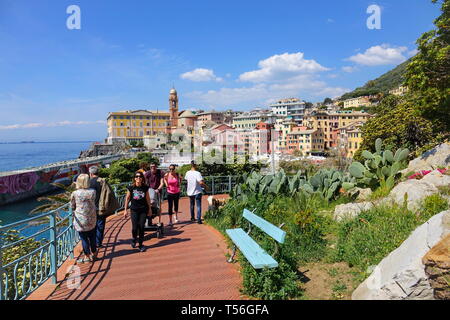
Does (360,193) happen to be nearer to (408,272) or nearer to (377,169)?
(377,169)

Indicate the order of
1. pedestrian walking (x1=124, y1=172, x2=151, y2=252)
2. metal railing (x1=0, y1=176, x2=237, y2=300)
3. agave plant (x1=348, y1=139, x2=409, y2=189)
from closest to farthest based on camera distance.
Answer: metal railing (x1=0, y1=176, x2=237, y2=300)
pedestrian walking (x1=124, y1=172, x2=151, y2=252)
agave plant (x1=348, y1=139, x2=409, y2=189)

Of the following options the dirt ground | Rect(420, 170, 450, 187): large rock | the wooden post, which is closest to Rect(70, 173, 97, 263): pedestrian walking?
the wooden post

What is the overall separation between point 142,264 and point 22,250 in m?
2.91

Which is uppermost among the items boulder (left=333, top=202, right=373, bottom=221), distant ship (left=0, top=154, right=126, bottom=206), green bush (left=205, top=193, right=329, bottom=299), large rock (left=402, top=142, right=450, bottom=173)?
large rock (left=402, top=142, right=450, bottom=173)

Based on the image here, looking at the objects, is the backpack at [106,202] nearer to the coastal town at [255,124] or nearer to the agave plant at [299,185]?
the agave plant at [299,185]

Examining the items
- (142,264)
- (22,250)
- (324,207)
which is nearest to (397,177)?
(324,207)

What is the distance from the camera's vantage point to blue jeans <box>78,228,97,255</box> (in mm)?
4680

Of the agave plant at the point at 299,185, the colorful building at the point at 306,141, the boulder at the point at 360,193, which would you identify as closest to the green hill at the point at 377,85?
the colorful building at the point at 306,141

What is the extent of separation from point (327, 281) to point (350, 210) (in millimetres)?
2263

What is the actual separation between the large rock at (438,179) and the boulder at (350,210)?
4.23 feet

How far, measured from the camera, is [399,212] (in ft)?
15.8

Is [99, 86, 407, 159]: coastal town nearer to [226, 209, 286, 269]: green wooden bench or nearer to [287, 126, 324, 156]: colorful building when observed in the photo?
[287, 126, 324, 156]: colorful building

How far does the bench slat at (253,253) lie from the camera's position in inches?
139

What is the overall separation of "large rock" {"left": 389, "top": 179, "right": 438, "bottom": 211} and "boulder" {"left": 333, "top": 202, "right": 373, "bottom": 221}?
477mm
